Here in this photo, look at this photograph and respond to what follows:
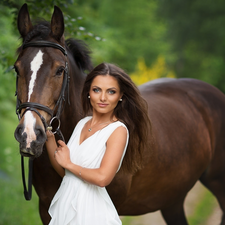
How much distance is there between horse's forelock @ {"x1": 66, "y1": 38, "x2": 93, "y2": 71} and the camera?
2.86 m

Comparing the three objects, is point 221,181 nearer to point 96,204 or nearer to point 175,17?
point 96,204

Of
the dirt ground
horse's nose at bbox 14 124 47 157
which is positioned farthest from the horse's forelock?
the dirt ground

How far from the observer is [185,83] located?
426cm

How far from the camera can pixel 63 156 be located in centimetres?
209

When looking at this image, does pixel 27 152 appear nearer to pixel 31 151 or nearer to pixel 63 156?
A: pixel 31 151

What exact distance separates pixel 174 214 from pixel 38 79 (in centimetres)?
287

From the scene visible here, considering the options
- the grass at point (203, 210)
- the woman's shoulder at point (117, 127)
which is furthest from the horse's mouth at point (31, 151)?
the grass at point (203, 210)

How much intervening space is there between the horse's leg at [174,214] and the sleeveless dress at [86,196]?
216 centimetres

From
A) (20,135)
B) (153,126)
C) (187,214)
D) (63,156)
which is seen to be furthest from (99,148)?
(187,214)

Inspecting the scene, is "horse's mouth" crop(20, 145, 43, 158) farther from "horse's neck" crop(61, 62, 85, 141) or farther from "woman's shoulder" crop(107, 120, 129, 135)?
"horse's neck" crop(61, 62, 85, 141)

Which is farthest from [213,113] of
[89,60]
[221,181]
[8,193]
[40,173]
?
[8,193]

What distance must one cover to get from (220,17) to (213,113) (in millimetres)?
22338

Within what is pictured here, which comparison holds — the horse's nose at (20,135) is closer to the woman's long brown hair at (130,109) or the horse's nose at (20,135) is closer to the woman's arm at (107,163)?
the woman's arm at (107,163)

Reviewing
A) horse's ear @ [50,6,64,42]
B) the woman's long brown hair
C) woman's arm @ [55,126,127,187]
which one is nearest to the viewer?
woman's arm @ [55,126,127,187]
